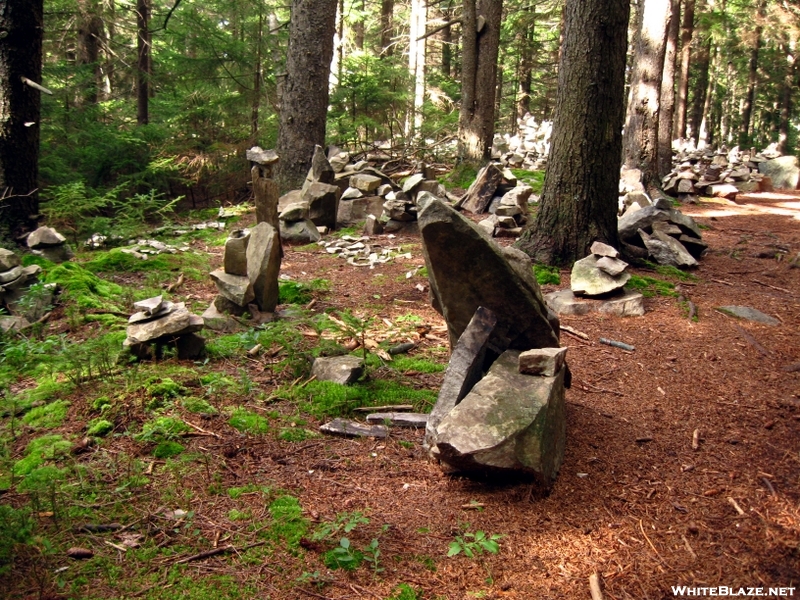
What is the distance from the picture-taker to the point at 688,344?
5.12m

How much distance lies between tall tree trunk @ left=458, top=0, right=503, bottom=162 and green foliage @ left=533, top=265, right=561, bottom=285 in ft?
23.1

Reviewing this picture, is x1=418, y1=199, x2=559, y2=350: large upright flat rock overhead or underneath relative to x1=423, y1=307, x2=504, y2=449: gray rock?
overhead

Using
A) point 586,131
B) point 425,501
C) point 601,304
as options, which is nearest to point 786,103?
point 586,131

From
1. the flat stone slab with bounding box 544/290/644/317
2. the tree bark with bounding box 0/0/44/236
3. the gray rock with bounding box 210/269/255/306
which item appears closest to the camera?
the gray rock with bounding box 210/269/255/306

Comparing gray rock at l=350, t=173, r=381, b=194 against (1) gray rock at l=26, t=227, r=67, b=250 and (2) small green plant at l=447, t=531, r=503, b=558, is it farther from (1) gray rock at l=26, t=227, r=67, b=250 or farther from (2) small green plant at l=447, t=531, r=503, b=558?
(2) small green plant at l=447, t=531, r=503, b=558

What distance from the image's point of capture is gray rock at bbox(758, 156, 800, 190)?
18.1 metres

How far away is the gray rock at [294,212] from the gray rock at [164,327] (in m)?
5.18

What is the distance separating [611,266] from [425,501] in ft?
12.6

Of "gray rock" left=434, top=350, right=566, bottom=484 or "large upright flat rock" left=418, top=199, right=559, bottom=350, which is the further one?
"large upright flat rock" left=418, top=199, right=559, bottom=350

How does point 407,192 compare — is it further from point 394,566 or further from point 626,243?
point 394,566

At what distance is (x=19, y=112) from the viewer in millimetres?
7227

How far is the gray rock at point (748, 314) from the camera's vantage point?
18.2 feet

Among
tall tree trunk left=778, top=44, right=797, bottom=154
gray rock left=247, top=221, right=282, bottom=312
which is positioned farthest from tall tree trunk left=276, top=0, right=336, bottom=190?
tall tree trunk left=778, top=44, right=797, bottom=154

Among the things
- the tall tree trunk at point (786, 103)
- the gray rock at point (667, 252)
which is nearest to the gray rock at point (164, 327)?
the gray rock at point (667, 252)
